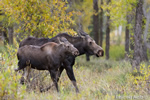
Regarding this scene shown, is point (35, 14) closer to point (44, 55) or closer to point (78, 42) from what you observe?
point (78, 42)

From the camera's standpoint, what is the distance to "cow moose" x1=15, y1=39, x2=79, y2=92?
7.27m

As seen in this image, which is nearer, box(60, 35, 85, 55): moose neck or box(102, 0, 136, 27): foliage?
box(60, 35, 85, 55): moose neck

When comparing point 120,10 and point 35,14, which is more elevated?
point 35,14

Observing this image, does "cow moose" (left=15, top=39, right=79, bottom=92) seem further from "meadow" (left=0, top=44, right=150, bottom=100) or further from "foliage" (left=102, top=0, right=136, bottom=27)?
"foliage" (left=102, top=0, right=136, bottom=27)

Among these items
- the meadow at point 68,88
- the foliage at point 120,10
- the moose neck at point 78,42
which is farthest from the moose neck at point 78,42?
the foliage at point 120,10

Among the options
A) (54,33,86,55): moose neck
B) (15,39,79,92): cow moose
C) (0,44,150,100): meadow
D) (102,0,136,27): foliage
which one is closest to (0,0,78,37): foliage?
(54,33,86,55): moose neck

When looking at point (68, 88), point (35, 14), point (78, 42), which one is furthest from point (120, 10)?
point (68, 88)

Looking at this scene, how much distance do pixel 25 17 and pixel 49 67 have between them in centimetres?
292

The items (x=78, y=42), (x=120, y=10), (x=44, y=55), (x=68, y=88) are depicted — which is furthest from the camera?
(x=120, y=10)

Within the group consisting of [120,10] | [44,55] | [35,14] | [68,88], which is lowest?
[68,88]

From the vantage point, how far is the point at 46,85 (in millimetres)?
8523

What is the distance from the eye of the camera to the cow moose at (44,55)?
7.27m

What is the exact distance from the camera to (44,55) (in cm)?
732

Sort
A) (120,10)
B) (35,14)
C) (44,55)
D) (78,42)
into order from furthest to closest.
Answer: (120,10) → (35,14) → (78,42) → (44,55)
